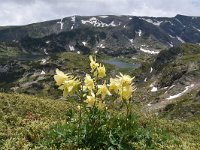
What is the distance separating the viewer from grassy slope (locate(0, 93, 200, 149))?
11.6m

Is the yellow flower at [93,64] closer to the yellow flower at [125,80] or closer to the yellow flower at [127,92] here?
the yellow flower at [125,80]

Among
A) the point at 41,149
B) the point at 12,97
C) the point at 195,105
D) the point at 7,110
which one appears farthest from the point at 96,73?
the point at 195,105

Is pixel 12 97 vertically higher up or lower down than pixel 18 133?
higher up

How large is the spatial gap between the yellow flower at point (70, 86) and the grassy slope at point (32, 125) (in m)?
1.60

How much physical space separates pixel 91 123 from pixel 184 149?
286 centimetres

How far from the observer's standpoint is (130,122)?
10.9m

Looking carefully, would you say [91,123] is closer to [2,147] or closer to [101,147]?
[101,147]

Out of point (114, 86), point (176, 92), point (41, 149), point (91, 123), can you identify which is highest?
point (176, 92)

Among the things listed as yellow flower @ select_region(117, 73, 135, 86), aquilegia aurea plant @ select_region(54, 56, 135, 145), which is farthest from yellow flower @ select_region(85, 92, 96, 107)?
yellow flower @ select_region(117, 73, 135, 86)

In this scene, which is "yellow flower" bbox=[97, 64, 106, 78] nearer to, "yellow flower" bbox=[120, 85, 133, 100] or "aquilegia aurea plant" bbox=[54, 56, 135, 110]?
"aquilegia aurea plant" bbox=[54, 56, 135, 110]

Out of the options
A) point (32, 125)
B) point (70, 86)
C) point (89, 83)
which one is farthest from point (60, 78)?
point (32, 125)

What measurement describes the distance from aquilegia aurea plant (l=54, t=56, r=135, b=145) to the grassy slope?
161 cm

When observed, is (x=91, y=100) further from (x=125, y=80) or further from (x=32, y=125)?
(x=32, y=125)

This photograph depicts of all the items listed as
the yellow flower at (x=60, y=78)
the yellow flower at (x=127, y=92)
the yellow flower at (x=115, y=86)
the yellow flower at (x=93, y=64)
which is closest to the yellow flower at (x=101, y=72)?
the yellow flower at (x=93, y=64)
